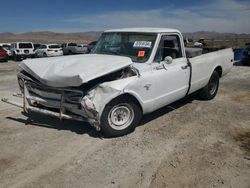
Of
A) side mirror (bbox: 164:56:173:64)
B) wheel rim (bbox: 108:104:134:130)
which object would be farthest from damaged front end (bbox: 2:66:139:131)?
side mirror (bbox: 164:56:173:64)

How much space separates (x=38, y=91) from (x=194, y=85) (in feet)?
11.6

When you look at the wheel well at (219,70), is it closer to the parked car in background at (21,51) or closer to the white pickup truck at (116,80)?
the white pickup truck at (116,80)

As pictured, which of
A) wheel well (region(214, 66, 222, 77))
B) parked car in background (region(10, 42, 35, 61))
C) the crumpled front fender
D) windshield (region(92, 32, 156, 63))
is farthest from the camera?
parked car in background (region(10, 42, 35, 61))

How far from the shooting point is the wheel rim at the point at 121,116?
528 centimetres

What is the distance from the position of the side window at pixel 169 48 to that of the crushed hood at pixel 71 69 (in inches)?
36.6

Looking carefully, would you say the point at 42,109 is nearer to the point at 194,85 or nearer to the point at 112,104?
the point at 112,104

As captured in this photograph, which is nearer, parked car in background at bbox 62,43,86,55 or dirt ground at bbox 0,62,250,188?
dirt ground at bbox 0,62,250,188

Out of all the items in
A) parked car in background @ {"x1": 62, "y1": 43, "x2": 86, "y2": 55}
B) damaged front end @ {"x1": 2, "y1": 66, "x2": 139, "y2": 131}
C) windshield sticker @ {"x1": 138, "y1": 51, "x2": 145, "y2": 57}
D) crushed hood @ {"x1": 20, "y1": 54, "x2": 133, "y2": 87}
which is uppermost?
windshield sticker @ {"x1": 138, "y1": 51, "x2": 145, "y2": 57}

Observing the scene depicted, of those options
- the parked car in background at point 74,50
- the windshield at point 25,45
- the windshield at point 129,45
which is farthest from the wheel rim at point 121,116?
the parked car in background at point 74,50

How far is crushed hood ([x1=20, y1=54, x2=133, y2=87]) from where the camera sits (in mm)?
4961

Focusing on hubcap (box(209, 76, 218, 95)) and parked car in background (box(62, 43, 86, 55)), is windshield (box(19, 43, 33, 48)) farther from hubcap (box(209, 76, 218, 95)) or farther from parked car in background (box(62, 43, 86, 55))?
hubcap (box(209, 76, 218, 95))

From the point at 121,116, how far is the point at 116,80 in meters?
0.69

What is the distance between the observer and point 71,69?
5277 mm

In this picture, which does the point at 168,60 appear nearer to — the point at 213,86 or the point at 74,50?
the point at 213,86
